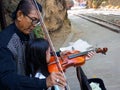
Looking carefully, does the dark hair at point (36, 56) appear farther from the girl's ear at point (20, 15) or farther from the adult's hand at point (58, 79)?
the adult's hand at point (58, 79)

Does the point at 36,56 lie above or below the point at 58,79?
below

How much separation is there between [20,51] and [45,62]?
374mm

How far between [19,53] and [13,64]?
0.77 ft

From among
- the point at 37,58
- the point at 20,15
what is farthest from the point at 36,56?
the point at 20,15

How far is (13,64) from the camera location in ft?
7.27

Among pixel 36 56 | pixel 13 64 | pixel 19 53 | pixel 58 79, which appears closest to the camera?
pixel 58 79

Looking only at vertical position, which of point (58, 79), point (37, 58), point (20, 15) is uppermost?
point (20, 15)

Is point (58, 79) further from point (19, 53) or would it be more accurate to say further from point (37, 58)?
point (37, 58)

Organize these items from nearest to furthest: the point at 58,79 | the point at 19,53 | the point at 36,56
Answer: the point at 58,79 < the point at 19,53 < the point at 36,56

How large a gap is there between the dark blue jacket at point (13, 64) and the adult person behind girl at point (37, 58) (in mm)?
141

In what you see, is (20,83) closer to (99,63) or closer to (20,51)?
(20,51)

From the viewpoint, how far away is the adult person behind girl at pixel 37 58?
2656 millimetres

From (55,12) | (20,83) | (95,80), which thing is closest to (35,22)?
(20,83)

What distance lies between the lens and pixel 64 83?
2062 millimetres
